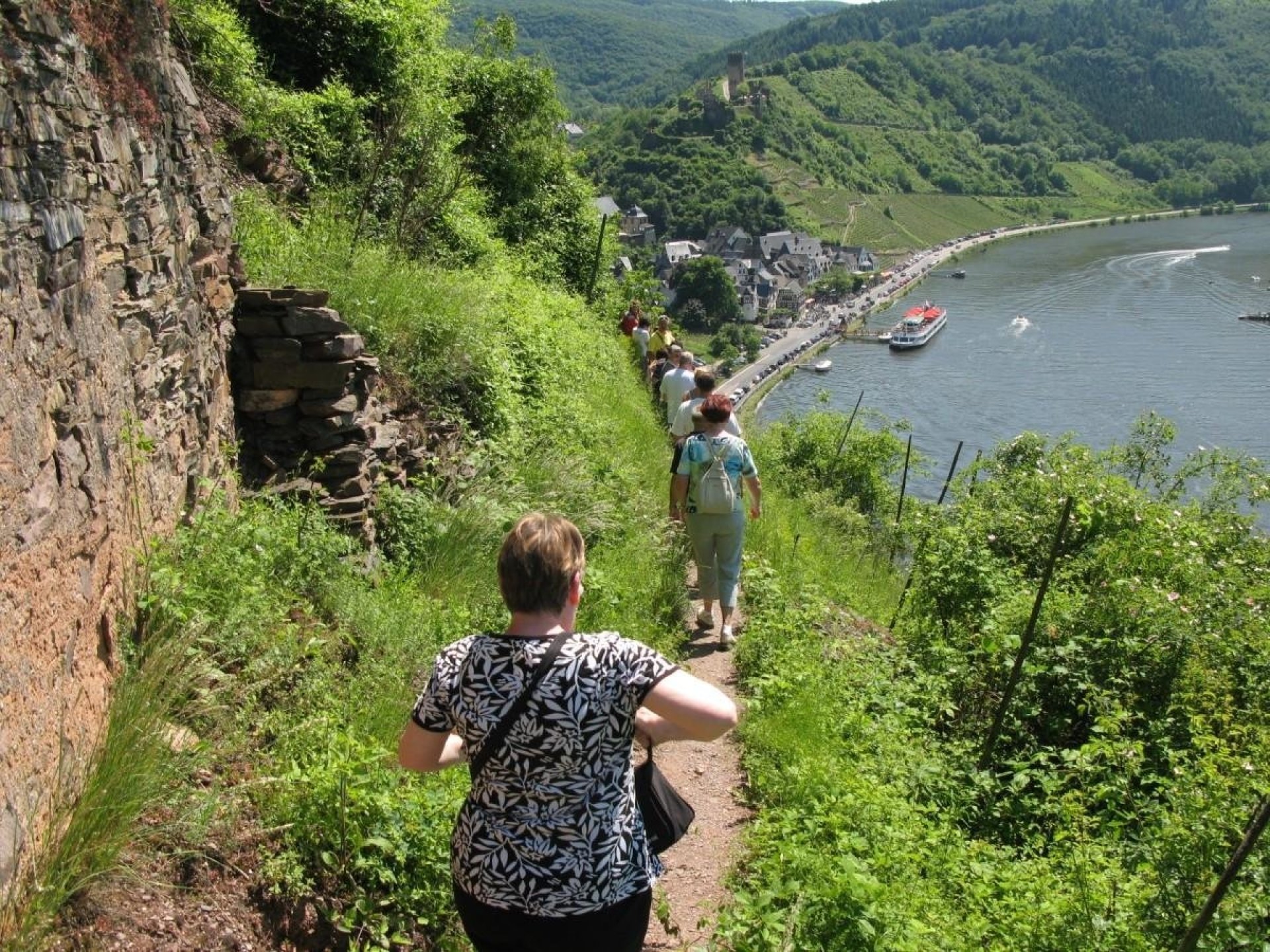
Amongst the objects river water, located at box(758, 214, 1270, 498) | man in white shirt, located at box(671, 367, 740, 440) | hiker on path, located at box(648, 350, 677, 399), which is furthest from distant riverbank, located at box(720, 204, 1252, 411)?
man in white shirt, located at box(671, 367, 740, 440)

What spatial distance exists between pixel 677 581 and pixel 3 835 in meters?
4.46

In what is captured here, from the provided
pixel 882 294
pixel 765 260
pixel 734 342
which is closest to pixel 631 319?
pixel 734 342

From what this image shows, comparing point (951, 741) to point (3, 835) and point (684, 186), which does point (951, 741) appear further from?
point (684, 186)

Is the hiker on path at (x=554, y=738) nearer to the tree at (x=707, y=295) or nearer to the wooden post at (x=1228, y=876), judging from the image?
the wooden post at (x=1228, y=876)

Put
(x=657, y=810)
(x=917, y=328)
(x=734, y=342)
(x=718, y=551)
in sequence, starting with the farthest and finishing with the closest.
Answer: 1. (x=734, y=342)
2. (x=917, y=328)
3. (x=718, y=551)
4. (x=657, y=810)

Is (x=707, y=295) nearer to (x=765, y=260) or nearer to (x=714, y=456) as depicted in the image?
(x=765, y=260)

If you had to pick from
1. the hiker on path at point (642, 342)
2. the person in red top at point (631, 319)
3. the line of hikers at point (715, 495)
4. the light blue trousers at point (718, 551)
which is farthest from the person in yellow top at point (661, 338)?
the light blue trousers at point (718, 551)

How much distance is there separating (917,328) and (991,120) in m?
102

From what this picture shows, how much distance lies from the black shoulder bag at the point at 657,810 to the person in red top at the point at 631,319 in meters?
12.6

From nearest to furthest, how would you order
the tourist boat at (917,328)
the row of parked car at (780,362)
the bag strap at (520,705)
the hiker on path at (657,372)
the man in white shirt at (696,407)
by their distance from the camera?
1. the bag strap at (520,705)
2. the man in white shirt at (696,407)
3. the hiker on path at (657,372)
4. the row of parked car at (780,362)
5. the tourist boat at (917,328)

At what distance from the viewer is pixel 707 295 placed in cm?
8000

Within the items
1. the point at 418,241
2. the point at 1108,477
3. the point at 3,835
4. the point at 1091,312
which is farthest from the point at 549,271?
the point at 1091,312

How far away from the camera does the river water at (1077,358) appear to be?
1672 inches

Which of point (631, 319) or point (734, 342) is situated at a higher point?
point (631, 319)
